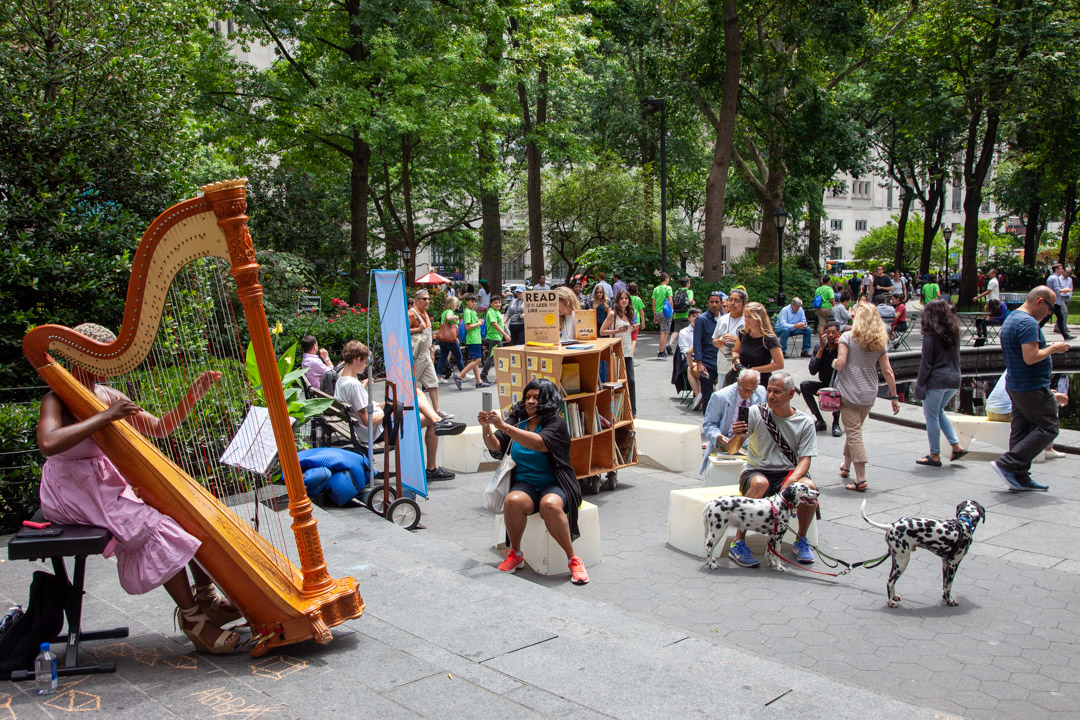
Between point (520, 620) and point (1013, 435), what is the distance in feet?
19.8

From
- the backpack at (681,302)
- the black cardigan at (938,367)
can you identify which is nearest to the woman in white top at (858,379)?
the black cardigan at (938,367)

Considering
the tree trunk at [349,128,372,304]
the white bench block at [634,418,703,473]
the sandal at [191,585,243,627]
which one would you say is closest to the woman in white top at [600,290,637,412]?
the white bench block at [634,418,703,473]

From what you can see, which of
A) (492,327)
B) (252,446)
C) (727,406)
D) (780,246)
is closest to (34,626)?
(252,446)

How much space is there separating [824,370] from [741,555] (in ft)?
17.6

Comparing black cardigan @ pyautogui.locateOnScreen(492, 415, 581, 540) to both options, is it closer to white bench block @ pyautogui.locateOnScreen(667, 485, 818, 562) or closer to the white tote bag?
the white tote bag

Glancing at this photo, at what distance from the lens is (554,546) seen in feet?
20.5

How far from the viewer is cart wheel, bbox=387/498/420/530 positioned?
23.2 ft

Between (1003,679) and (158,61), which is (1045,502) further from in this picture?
(158,61)

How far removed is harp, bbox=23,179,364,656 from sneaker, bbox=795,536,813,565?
356 cm

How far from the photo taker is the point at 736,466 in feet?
24.7

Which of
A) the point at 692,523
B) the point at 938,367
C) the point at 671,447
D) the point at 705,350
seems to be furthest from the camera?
the point at 705,350

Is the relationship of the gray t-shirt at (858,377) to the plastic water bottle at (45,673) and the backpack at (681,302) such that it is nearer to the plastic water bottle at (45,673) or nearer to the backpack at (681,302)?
the plastic water bottle at (45,673)

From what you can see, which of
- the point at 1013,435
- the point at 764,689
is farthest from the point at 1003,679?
the point at 1013,435

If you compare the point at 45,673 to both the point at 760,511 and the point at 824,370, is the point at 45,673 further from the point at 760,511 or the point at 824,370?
the point at 824,370
